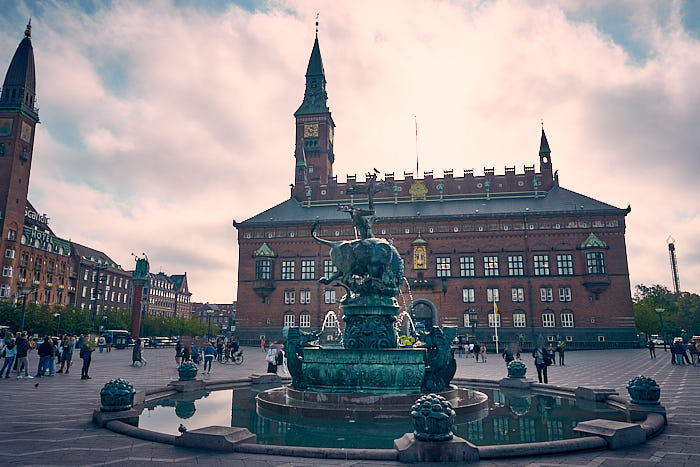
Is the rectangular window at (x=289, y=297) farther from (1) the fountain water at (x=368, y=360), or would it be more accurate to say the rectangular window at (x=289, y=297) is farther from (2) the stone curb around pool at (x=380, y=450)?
(2) the stone curb around pool at (x=380, y=450)

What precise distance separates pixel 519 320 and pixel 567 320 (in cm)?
474

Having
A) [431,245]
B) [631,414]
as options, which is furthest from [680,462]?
[431,245]

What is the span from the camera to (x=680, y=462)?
20.5 feet

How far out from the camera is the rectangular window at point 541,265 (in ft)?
163

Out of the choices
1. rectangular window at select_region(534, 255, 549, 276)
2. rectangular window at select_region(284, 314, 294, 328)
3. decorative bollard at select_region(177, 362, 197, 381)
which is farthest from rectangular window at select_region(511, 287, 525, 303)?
decorative bollard at select_region(177, 362, 197, 381)

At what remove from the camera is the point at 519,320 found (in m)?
48.8

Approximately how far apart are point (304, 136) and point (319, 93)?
7.78 meters

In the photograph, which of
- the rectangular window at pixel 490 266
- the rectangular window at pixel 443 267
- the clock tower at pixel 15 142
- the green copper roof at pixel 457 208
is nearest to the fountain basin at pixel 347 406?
the green copper roof at pixel 457 208

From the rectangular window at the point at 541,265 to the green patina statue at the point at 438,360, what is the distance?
41847mm

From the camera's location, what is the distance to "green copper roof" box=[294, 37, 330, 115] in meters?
69.0

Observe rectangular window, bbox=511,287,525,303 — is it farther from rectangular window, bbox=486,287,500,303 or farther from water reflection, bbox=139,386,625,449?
water reflection, bbox=139,386,625,449

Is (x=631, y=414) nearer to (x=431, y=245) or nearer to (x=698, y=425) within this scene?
(x=698, y=425)

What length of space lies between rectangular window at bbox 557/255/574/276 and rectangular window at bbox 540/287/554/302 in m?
2.21

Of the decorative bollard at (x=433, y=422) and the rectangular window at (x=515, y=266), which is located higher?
the rectangular window at (x=515, y=266)
